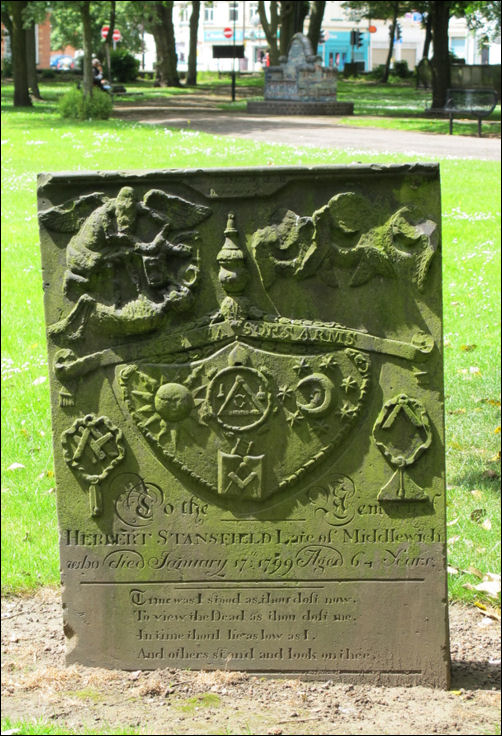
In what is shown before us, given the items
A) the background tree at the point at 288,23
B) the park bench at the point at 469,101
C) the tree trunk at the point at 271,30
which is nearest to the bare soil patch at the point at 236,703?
the park bench at the point at 469,101

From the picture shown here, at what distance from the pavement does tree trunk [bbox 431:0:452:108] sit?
3.97 m

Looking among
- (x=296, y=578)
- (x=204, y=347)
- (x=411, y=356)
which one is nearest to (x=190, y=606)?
(x=296, y=578)

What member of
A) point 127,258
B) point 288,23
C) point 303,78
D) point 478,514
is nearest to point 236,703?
point 127,258

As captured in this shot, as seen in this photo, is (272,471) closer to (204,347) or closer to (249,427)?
(249,427)

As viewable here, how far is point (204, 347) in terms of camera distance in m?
4.21

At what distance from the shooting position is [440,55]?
35.4 meters

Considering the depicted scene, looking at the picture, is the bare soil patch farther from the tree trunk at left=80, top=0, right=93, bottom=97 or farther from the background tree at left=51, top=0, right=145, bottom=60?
the background tree at left=51, top=0, right=145, bottom=60

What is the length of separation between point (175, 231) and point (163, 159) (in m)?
15.1

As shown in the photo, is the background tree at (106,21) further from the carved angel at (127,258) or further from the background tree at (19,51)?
the carved angel at (127,258)

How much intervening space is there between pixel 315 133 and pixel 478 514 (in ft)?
73.6

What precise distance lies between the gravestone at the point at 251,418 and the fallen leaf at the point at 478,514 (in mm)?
1784

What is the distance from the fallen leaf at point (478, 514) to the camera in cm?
605

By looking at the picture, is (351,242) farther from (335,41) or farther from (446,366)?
(335,41)

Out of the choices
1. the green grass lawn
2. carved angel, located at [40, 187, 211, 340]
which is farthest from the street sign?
carved angel, located at [40, 187, 211, 340]
